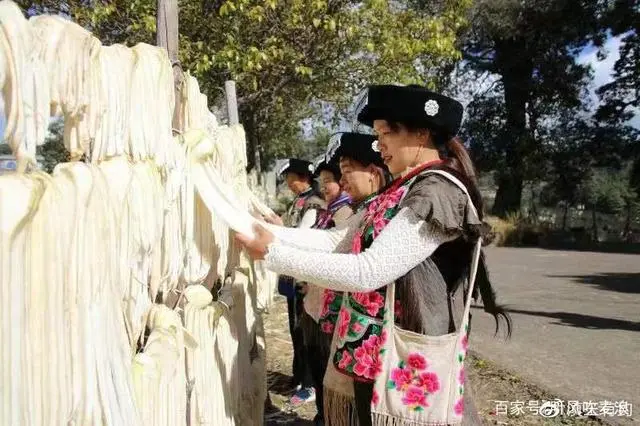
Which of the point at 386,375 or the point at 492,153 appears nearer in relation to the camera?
the point at 386,375

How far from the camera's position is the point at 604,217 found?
27000 millimetres

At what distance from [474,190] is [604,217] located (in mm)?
28385

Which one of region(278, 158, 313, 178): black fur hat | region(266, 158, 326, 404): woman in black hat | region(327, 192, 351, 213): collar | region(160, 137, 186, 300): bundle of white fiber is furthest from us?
region(278, 158, 313, 178): black fur hat

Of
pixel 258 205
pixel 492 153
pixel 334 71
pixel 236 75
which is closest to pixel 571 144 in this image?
pixel 492 153

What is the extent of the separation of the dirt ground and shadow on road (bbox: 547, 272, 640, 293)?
4.93 metres

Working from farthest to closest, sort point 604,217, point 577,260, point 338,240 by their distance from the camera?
point 604,217 → point 577,260 → point 338,240

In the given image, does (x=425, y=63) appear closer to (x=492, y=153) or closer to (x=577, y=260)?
(x=577, y=260)

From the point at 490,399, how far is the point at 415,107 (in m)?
2.90

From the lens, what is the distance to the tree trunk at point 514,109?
20.0 metres

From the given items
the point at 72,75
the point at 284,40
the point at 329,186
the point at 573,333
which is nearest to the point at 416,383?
the point at 72,75

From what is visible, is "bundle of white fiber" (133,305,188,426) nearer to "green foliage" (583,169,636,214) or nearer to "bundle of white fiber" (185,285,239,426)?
"bundle of white fiber" (185,285,239,426)

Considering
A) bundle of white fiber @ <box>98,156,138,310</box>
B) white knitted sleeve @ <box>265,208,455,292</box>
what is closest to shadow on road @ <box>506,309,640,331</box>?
white knitted sleeve @ <box>265,208,455,292</box>

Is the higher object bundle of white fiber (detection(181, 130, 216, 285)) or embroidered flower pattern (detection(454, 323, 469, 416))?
bundle of white fiber (detection(181, 130, 216, 285))

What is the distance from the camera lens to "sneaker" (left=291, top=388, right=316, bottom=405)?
3.98m
